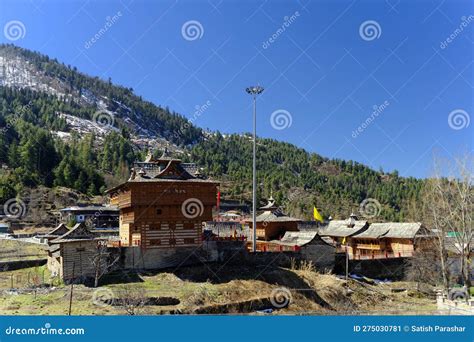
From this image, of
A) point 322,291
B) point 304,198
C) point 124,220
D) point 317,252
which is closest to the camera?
point 322,291

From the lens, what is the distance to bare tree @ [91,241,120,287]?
2697 cm

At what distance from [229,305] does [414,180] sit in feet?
466

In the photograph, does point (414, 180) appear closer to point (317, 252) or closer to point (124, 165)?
point (124, 165)

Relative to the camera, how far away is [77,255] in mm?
27344

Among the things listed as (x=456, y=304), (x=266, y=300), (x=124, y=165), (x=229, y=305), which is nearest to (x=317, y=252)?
(x=266, y=300)

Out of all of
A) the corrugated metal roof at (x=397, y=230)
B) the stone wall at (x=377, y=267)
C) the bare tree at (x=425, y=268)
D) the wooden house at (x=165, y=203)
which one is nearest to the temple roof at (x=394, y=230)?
the corrugated metal roof at (x=397, y=230)

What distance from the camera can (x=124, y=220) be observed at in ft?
112

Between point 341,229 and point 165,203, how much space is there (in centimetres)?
2824

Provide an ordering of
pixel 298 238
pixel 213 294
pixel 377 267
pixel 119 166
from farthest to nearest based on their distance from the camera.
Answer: pixel 119 166
pixel 298 238
pixel 377 267
pixel 213 294
